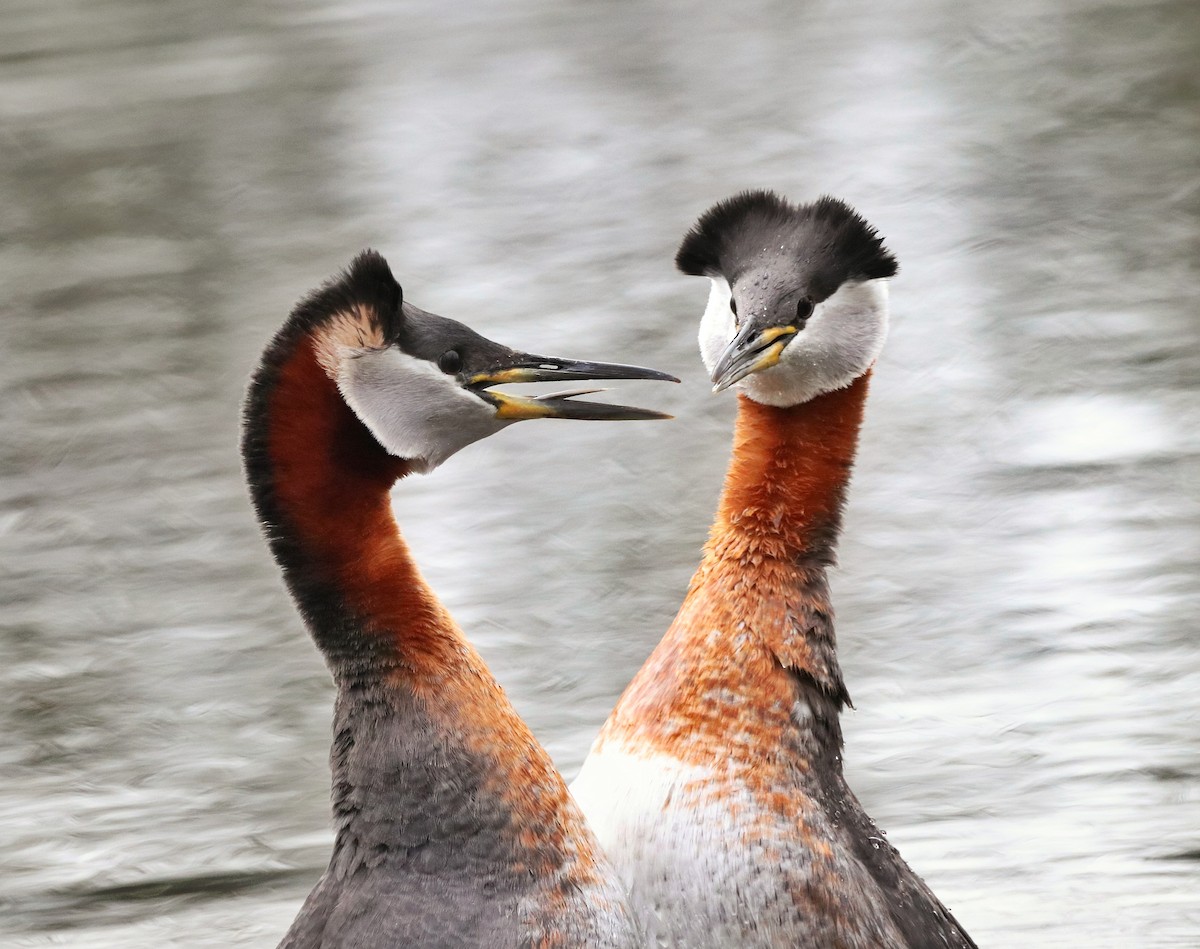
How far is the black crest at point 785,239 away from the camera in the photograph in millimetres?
4691

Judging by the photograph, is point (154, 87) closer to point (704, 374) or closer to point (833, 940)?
point (704, 374)

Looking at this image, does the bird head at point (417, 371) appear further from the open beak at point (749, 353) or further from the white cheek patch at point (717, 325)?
the white cheek patch at point (717, 325)

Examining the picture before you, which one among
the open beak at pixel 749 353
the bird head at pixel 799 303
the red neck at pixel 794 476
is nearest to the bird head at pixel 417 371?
the open beak at pixel 749 353

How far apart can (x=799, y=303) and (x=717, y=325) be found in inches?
9.4

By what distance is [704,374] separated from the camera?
9.68 metres

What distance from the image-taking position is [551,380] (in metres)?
4.41

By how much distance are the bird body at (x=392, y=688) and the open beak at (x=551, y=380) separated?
7 centimetres

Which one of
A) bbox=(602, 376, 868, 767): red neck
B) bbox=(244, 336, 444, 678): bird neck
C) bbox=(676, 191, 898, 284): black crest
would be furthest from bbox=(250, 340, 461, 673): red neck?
bbox=(676, 191, 898, 284): black crest

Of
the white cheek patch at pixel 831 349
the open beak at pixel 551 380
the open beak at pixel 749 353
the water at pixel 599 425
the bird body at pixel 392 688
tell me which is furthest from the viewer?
the water at pixel 599 425

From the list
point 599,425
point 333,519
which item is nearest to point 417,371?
point 333,519

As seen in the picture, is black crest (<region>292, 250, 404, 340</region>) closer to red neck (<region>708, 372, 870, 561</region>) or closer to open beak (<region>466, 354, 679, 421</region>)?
open beak (<region>466, 354, 679, 421</region>)

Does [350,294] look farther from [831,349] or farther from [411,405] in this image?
[831,349]

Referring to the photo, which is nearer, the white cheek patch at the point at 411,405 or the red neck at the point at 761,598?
the white cheek patch at the point at 411,405

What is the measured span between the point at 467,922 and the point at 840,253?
5.37ft
